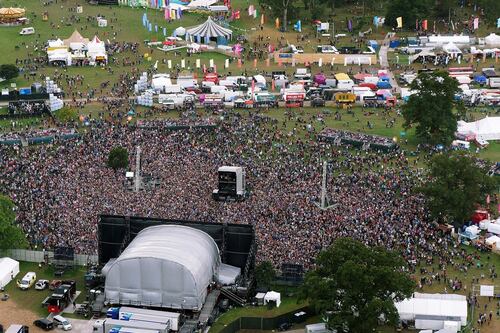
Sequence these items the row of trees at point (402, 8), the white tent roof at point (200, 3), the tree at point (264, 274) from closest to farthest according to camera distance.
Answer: the tree at point (264, 274), the row of trees at point (402, 8), the white tent roof at point (200, 3)

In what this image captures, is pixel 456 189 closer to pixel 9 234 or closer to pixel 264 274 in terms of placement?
pixel 264 274

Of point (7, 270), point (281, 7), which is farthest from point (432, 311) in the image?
point (281, 7)

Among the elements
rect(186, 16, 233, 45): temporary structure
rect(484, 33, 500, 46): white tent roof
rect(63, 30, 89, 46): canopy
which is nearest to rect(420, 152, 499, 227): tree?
rect(484, 33, 500, 46): white tent roof

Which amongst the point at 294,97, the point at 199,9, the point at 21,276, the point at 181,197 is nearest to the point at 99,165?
the point at 181,197

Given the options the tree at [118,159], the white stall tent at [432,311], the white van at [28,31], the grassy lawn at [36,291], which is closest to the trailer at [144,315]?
the grassy lawn at [36,291]

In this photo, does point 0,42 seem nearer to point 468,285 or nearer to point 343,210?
point 343,210

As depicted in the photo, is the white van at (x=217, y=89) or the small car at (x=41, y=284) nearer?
the small car at (x=41, y=284)

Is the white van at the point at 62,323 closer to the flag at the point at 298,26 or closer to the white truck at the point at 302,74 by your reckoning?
the white truck at the point at 302,74
